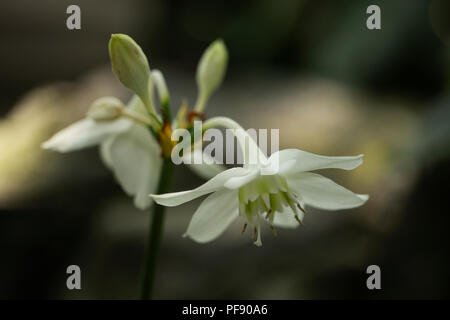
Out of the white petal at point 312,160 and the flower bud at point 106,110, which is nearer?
the white petal at point 312,160

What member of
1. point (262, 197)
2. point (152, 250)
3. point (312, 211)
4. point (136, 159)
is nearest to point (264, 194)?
point (262, 197)

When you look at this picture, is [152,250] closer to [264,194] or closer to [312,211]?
[264,194]

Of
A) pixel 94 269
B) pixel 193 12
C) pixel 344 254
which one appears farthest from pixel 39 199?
pixel 193 12

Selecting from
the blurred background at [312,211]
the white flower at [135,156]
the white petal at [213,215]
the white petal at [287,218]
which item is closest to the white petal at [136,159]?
the white flower at [135,156]

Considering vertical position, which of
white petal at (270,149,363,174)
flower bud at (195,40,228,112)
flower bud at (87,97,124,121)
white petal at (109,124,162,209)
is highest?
flower bud at (195,40,228,112)

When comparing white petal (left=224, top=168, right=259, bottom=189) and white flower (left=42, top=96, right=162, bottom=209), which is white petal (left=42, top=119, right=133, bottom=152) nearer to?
white flower (left=42, top=96, right=162, bottom=209)

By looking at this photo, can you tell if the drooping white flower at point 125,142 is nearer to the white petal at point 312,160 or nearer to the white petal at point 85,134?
the white petal at point 85,134

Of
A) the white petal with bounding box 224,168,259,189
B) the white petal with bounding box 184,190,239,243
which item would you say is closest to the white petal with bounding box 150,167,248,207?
the white petal with bounding box 224,168,259,189
